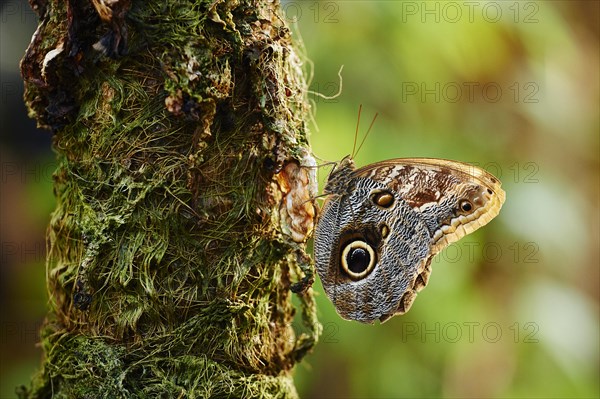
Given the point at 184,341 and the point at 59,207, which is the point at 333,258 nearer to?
the point at 184,341

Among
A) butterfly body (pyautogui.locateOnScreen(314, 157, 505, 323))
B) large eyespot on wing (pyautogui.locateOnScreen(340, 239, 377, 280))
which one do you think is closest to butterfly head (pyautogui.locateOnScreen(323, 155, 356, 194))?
butterfly body (pyautogui.locateOnScreen(314, 157, 505, 323))

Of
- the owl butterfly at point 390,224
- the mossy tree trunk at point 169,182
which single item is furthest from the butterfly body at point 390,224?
the mossy tree trunk at point 169,182

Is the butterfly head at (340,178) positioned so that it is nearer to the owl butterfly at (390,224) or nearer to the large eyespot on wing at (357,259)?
the owl butterfly at (390,224)

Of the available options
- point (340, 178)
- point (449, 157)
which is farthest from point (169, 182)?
point (449, 157)

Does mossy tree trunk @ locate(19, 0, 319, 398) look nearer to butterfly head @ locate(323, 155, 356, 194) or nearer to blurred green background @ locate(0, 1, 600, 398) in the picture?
butterfly head @ locate(323, 155, 356, 194)

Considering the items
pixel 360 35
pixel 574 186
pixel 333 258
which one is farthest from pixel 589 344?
pixel 333 258

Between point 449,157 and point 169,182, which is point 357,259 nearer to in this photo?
point 169,182
